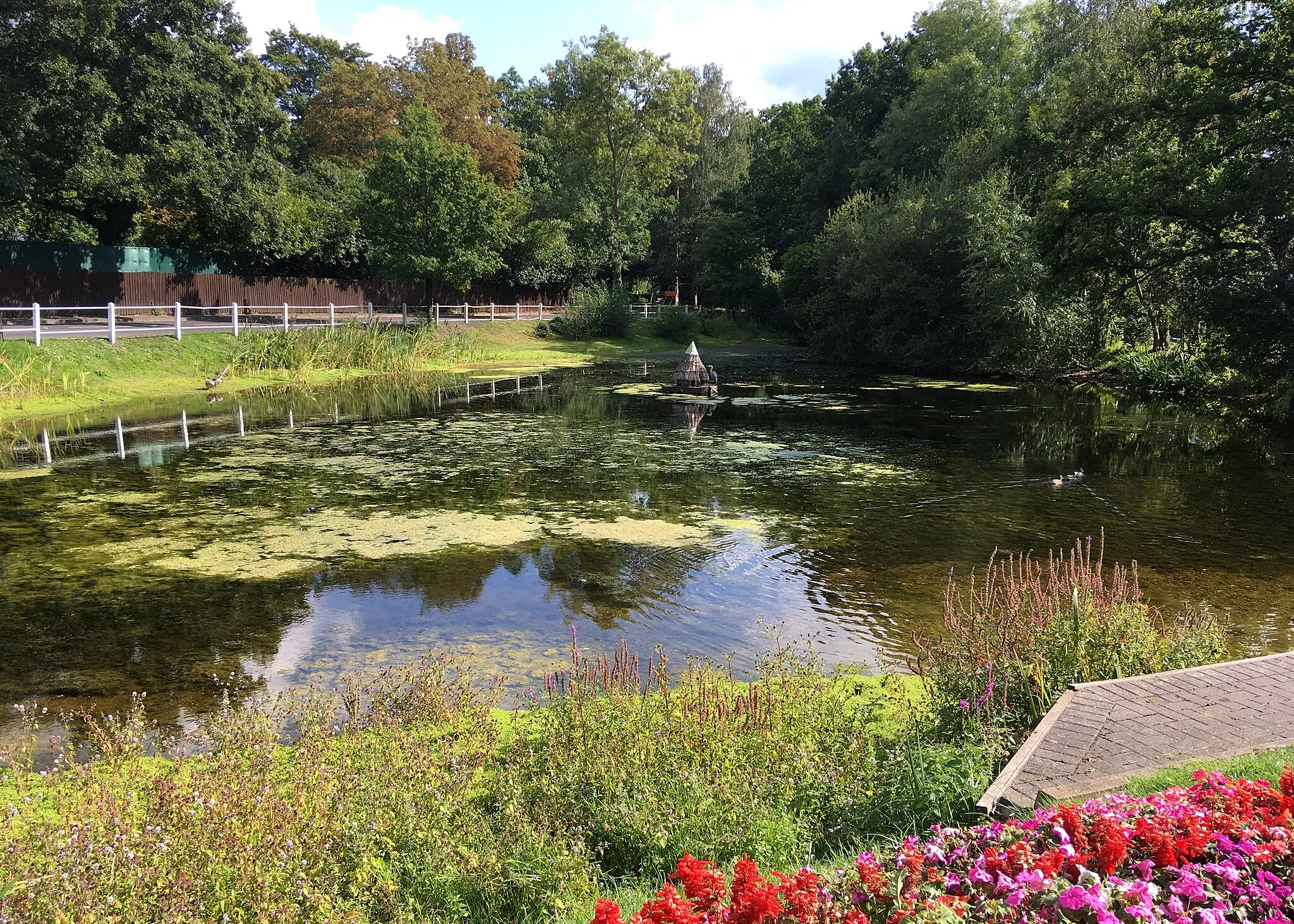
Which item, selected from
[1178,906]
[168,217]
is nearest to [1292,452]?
[1178,906]

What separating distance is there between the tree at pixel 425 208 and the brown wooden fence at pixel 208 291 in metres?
4.61

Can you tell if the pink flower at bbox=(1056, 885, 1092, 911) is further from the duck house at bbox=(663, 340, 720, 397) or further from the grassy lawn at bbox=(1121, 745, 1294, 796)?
the duck house at bbox=(663, 340, 720, 397)

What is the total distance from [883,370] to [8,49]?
34093 millimetres

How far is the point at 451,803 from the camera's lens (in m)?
4.26

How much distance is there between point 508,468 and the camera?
15.3m

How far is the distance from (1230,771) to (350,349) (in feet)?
96.7

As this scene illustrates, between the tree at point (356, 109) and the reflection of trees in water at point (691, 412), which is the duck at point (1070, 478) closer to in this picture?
the reflection of trees in water at point (691, 412)

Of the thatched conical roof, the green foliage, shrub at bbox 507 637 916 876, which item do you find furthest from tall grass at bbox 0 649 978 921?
the green foliage

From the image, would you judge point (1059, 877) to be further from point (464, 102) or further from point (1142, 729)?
point (464, 102)

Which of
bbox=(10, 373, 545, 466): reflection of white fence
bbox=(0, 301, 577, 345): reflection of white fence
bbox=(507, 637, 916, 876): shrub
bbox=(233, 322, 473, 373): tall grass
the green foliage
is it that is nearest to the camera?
bbox=(507, 637, 916, 876): shrub

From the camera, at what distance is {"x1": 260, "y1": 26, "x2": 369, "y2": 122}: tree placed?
67.9 m

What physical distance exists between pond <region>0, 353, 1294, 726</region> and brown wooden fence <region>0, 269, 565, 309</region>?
1652 cm

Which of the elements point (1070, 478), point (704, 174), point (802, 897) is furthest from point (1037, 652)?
point (704, 174)

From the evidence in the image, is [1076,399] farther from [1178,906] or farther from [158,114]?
[158,114]
